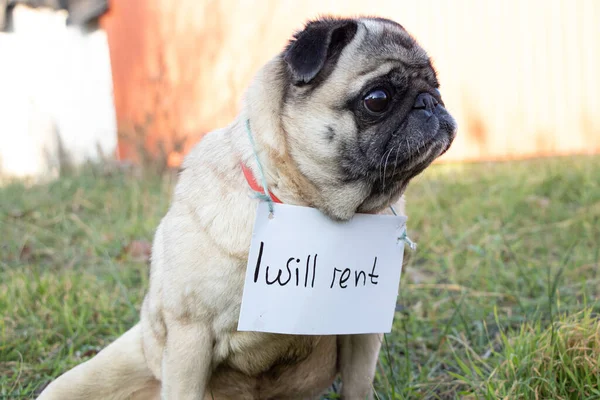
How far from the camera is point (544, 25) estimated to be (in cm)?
796

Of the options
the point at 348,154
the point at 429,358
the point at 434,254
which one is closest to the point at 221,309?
the point at 348,154

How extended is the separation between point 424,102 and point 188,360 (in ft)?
3.39

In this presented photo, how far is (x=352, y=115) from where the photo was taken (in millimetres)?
1750

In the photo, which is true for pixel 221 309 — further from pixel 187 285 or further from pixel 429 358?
pixel 429 358

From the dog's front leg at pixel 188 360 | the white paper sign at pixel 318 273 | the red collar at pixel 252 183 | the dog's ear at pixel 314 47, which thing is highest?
the dog's ear at pixel 314 47

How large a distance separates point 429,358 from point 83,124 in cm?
785

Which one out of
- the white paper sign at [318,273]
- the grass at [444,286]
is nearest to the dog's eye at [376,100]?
the white paper sign at [318,273]

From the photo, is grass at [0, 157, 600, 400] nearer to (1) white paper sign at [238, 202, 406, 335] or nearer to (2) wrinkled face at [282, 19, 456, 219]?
(1) white paper sign at [238, 202, 406, 335]

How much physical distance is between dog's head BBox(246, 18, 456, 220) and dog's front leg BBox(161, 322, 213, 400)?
53 cm

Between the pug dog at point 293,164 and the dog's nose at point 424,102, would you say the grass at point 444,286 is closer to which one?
the pug dog at point 293,164

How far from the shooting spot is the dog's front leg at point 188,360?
177 cm

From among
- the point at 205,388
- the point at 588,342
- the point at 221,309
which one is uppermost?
the point at 221,309

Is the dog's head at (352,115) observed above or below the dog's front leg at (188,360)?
above

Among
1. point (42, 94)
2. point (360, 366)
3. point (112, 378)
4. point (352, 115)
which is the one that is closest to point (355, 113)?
point (352, 115)
